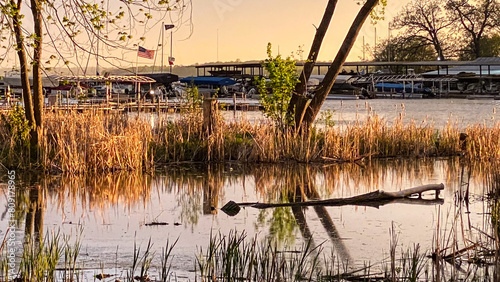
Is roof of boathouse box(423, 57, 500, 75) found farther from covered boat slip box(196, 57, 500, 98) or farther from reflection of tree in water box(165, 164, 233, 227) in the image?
reflection of tree in water box(165, 164, 233, 227)

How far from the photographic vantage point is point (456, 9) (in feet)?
312

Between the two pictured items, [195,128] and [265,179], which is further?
[195,128]

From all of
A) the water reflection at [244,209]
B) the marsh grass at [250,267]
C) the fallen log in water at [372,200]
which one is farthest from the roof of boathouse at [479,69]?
the marsh grass at [250,267]

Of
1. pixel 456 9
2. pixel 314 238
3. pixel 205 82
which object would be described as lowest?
pixel 314 238

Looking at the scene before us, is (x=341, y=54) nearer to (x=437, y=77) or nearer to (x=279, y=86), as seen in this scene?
(x=279, y=86)

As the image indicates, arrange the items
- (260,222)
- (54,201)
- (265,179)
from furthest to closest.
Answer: (265,179)
(54,201)
(260,222)

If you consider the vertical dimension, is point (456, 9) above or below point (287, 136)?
above

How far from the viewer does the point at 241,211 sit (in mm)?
12734

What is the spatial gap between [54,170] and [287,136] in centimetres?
533

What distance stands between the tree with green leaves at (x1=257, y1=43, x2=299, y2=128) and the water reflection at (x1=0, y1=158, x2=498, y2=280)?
1.97 meters

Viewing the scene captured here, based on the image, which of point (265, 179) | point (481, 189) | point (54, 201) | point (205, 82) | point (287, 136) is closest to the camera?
point (54, 201)

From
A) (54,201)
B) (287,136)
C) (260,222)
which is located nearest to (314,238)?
(260,222)

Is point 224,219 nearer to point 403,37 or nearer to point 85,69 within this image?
point 85,69

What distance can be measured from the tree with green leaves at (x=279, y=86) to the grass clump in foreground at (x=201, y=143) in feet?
1.08
